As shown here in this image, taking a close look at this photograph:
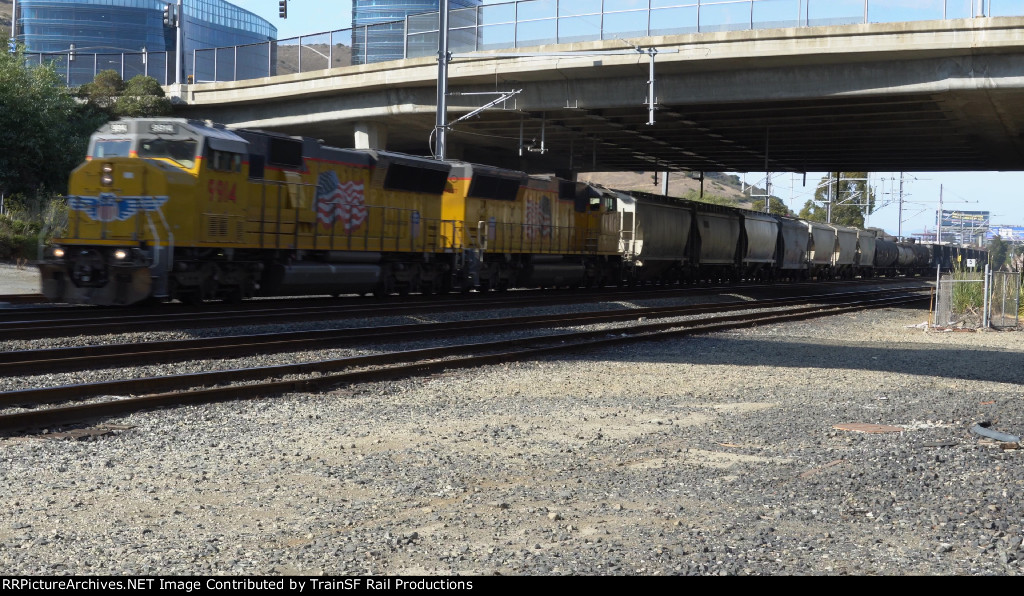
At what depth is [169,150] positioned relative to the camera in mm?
17688

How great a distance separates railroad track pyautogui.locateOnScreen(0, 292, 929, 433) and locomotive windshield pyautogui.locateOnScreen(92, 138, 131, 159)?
24.8 feet

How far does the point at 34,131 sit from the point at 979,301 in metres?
34.4

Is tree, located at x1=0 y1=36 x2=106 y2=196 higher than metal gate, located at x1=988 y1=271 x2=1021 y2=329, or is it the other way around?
tree, located at x1=0 y1=36 x2=106 y2=196

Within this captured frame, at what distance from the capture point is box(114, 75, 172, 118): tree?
138 ft

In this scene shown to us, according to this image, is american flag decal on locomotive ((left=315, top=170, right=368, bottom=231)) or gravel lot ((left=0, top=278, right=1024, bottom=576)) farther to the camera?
american flag decal on locomotive ((left=315, top=170, right=368, bottom=231))

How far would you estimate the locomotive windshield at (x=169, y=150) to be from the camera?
1763cm

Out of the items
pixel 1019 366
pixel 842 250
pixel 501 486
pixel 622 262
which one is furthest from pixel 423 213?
pixel 842 250

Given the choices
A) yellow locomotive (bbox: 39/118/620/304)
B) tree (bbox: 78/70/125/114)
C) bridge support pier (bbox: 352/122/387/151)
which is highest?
tree (bbox: 78/70/125/114)

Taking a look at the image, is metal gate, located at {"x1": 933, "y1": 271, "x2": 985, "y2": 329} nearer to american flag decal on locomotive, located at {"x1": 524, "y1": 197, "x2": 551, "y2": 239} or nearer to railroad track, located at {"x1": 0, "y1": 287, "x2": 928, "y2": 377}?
railroad track, located at {"x1": 0, "y1": 287, "x2": 928, "y2": 377}

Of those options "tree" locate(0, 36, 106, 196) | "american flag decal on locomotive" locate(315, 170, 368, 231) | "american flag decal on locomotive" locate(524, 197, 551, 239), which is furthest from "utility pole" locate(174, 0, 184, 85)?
"american flag decal on locomotive" locate(315, 170, 368, 231)

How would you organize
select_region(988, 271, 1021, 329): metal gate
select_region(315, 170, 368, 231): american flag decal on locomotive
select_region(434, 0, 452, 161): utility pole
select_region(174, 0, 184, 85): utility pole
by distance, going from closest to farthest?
select_region(315, 170, 368, 231): american flag decal on locomotive → select_region(988, 271, 1021, 329): metal gate → select_region(434, 0, 452, 161): utility pole → select_region(174, 0, 184, 85): utility pole

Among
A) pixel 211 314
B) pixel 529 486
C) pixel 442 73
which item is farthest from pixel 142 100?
pixel 529 486

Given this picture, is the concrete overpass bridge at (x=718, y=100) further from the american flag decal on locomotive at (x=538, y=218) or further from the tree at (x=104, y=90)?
the tree at (x=104, y=90)

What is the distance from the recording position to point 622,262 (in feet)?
108
